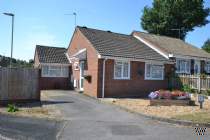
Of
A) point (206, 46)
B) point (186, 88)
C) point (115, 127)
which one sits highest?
point (206, 46)

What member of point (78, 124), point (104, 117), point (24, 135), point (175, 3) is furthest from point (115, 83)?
point (175, 3)

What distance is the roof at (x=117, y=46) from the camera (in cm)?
2242

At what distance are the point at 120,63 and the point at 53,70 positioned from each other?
7710mm

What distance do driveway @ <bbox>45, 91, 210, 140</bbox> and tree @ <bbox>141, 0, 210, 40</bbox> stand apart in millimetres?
36526

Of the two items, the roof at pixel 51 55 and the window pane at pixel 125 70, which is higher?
the roof at pixel 51 55

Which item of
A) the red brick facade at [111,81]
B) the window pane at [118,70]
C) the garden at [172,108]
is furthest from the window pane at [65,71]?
the garden at [172,108]

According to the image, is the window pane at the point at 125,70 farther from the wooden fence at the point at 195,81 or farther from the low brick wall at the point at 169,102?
the low brick wall at the point at 169,102

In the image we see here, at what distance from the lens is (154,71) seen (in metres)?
24.7

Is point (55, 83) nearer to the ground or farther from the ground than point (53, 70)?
nearer to the ground

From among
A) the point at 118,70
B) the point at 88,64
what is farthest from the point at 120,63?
the point at 88,64

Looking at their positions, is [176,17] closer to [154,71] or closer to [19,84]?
[154,71]

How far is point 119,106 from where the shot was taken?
1680 centimetres

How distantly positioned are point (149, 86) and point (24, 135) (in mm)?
15736

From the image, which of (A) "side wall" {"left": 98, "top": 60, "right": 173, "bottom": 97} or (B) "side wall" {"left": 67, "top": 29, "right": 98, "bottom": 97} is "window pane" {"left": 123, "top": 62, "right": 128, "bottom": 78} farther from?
(B) "side wall" {"left": 67, "top": 29, "right": 98, "bottom": 97}
